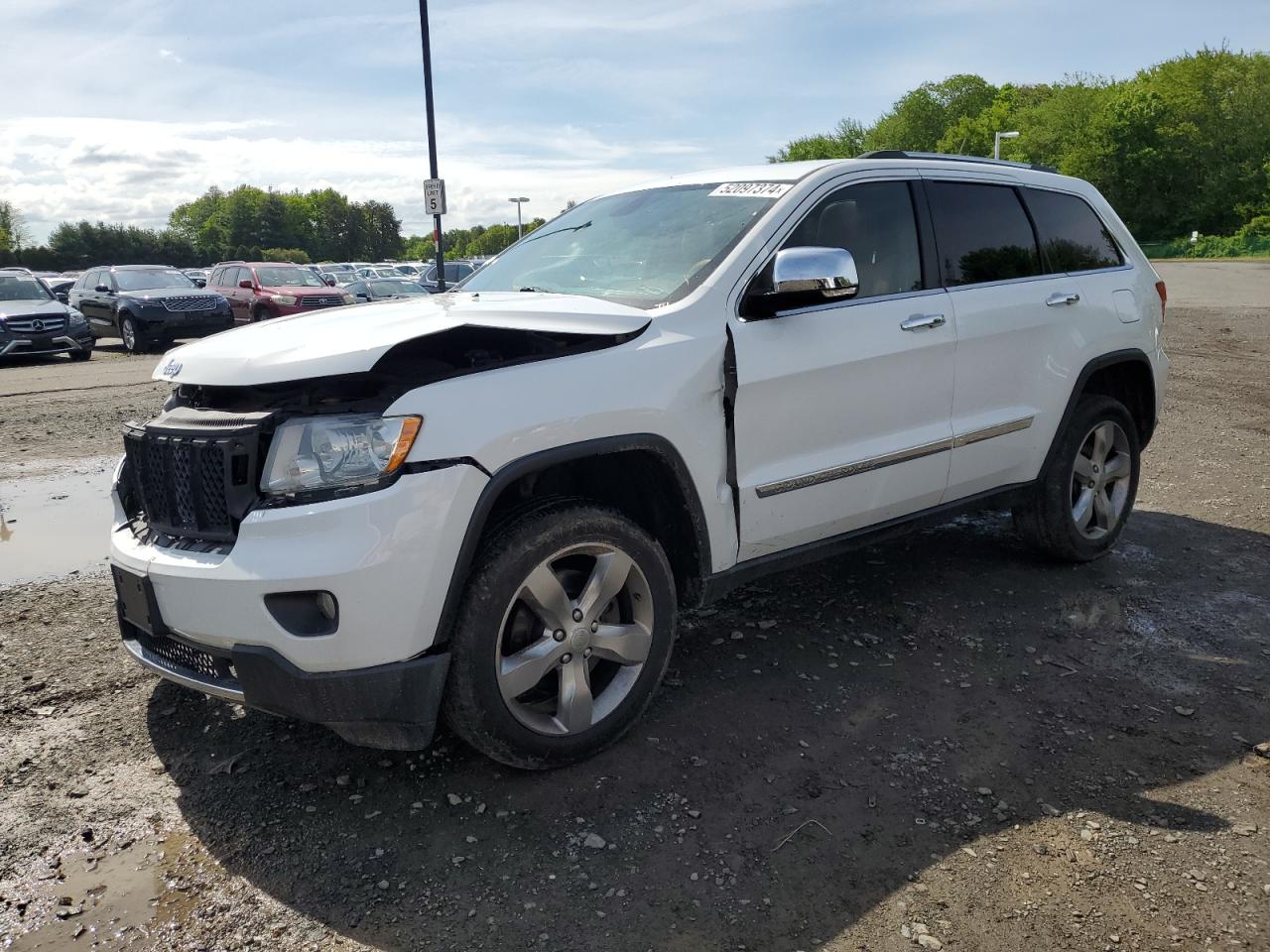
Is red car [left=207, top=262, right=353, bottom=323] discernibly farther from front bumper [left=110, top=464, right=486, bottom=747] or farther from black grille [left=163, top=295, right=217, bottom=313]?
front bumper [left=110, top=464, right=486, bottom=747]

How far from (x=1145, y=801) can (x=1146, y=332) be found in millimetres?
2943

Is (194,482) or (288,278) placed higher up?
(288,278)

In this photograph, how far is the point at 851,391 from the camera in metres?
3.76

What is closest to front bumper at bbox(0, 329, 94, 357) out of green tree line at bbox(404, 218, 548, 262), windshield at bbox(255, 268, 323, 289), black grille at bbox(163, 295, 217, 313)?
black grille at bbox(163, 295, 217, 313)

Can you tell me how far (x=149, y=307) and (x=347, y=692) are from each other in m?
17.4

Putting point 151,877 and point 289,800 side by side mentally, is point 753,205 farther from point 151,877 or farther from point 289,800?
point 151,877

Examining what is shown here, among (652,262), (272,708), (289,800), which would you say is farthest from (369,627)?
(652,262)

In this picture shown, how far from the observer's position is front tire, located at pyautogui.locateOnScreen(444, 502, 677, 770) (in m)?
2.89

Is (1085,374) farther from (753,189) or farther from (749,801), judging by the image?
(749,801)

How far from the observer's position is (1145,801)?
9.82ft

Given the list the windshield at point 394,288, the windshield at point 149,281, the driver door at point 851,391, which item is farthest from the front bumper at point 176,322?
the driver door at point 851,391

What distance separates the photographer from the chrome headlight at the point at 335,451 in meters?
2.73

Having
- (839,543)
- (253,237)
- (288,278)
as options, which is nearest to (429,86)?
(288,278)

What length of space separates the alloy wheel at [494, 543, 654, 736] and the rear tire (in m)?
2.51
